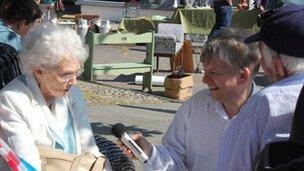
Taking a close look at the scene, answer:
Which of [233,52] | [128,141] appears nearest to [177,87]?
[233,52]

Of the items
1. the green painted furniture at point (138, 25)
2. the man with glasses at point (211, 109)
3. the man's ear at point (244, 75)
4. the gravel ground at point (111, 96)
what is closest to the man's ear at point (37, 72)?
the man with glasses at point (211, 109)

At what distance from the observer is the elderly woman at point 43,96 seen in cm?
295

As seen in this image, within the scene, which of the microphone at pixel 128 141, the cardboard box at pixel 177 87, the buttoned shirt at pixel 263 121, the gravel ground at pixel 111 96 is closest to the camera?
the buttoned shirt at pixel 263 121

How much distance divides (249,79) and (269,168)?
102cm

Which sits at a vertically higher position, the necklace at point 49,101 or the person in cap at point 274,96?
the person in cap at point 274,96

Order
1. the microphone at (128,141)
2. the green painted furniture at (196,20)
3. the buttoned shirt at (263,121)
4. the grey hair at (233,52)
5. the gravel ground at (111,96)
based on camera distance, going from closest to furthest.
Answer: the buttoned shirt at (263,121)
the microphone at (128,141)
the grey hair at (233,52)
the gravel ground at (111,96)
the green painted furniture at (196,20)

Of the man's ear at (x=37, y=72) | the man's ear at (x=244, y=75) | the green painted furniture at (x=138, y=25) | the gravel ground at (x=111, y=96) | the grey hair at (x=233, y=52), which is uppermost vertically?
the grey hair at (x=233, y=52)

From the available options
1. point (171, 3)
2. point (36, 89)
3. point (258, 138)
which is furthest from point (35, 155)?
point (171, 3)

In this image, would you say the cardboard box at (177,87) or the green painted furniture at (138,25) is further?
the green painted furniture at (138,25)

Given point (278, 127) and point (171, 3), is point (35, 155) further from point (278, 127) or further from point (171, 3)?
point (171, 3)

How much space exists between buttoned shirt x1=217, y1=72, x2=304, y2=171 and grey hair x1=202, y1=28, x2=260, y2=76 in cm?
70

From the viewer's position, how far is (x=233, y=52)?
9.16 ft

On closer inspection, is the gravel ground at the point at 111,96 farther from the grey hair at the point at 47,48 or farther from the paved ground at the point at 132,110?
the grey hair at the point at 47,48

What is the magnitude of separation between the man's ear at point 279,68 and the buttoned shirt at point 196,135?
0.84m
